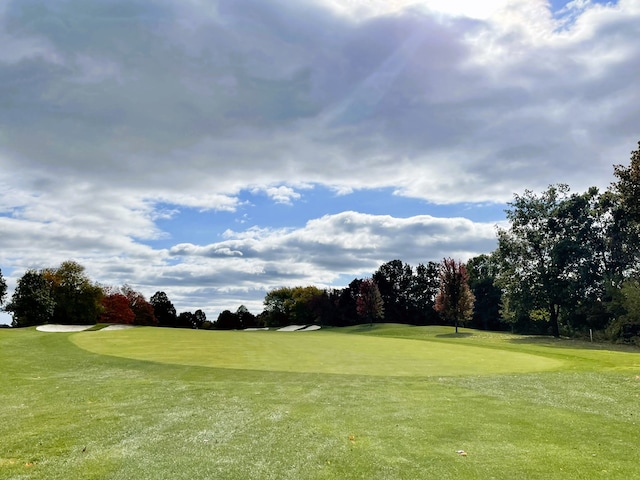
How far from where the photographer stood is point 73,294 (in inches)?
3297

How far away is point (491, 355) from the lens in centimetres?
2242

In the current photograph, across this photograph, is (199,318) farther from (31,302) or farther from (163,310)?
(31,302)

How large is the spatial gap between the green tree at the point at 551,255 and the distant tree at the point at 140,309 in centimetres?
8414

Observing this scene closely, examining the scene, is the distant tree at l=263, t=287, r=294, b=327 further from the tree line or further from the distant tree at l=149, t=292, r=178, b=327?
the tree line

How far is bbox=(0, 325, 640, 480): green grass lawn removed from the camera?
6516mm

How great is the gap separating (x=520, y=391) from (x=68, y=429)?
10.1 meters

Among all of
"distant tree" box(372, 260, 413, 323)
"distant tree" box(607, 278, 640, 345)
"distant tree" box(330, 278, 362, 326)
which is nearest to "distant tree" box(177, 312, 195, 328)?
"distant tree" box(330, 278, 362, 326)

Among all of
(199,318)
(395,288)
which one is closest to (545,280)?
(395,288)

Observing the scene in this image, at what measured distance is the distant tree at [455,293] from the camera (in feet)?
173

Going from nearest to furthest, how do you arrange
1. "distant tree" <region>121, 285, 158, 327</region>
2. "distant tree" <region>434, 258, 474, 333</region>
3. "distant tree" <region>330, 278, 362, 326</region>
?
"distant tree" <region>434, 258, 474, 333</region> < "distant tree" <region>330, 278, 362, 326</region> < "distant tree" <region>121, 285, 158, 327</region>

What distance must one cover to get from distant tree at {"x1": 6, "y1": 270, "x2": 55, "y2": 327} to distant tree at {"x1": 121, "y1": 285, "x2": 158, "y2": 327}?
3511cm

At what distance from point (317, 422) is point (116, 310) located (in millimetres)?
99167

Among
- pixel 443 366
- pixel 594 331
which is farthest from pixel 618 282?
pixel 443 366

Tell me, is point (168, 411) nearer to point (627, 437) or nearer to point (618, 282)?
point (627, 437)
